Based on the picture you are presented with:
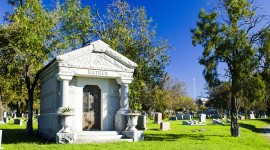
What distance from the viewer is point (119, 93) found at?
1711cm

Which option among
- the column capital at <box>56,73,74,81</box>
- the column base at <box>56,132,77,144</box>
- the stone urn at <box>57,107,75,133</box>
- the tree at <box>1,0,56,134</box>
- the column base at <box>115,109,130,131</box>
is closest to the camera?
the column base at <box>56,132,77,144</box>

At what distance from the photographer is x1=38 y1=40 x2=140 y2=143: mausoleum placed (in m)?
15.2

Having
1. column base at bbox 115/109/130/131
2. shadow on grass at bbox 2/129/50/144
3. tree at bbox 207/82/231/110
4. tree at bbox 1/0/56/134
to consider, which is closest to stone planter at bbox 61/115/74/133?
shadow on grass at bbox 2/129/50/144

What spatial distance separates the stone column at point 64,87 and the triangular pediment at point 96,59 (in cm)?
54

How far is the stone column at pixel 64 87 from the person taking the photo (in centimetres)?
1484

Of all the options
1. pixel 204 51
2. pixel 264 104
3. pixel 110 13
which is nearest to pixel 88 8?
pixel 110 13

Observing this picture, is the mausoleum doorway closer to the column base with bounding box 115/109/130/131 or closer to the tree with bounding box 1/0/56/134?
the column base with bounding box 115/109/130/131

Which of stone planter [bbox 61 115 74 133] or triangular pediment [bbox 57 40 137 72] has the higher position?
triangular pediment [bbox 57 40 137 72]

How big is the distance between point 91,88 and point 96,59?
180 cm

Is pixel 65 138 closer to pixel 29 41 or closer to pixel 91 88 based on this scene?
pixel 91 88

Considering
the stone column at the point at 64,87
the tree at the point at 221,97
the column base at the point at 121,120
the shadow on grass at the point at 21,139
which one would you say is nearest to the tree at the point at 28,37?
the shadow on grass at the point at 21,139

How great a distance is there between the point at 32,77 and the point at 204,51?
13094 millimetres

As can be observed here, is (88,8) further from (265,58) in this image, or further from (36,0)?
(265,58)

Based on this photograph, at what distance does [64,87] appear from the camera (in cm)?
1492
